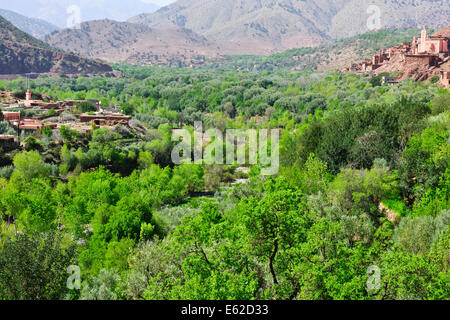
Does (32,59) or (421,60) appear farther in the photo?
(32,59)

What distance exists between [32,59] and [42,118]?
96.6 metres

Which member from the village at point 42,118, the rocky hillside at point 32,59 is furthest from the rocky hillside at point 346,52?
the village at point 42,118

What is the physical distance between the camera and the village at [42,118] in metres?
51.5

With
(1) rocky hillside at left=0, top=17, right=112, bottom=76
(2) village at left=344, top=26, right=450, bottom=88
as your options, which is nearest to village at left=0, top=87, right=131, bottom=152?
(2) village at left=344, top=26, right=450, bottom=88

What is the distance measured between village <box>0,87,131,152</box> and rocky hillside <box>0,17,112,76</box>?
7084 centimetres

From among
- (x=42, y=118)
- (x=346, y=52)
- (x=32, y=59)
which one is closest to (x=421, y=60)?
(x=42, y=118)

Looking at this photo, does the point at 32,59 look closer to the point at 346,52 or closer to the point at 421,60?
the point at 346,52

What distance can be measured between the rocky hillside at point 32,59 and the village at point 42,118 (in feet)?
232

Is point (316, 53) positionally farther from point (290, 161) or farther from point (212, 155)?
point (290, 161)

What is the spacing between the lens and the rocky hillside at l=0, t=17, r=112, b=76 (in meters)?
138

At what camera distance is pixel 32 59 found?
14462 centimetres

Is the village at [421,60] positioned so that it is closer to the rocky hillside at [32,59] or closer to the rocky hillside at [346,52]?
the rocky hillside at [346,52]

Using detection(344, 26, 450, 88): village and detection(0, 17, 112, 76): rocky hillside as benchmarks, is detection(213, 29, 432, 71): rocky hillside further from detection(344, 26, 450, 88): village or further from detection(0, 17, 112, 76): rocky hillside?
detection(0, 17, 112, 76): rocky hillside

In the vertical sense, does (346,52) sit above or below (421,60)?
above
